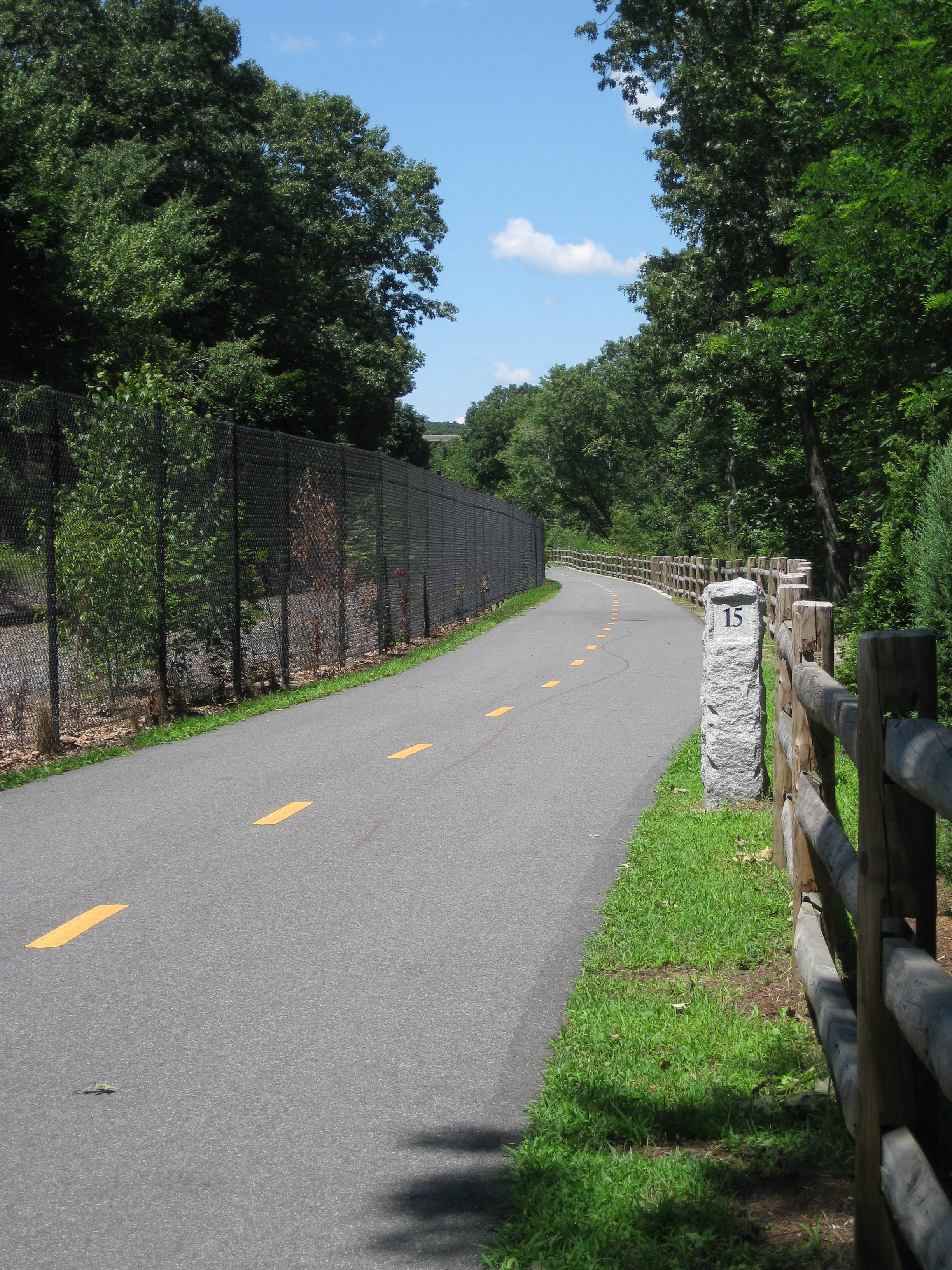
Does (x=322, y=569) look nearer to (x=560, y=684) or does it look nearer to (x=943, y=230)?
(x=560, y=684)

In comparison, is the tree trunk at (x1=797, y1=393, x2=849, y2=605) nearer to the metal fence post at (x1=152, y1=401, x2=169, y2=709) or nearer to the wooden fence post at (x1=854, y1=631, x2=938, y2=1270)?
the metal fence post at (x1=152, y1=401, x2=169, y2=709)

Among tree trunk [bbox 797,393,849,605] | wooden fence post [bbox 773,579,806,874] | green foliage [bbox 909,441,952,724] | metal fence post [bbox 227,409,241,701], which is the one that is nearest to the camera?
wooden fence post [bbox 773,579,806,874]

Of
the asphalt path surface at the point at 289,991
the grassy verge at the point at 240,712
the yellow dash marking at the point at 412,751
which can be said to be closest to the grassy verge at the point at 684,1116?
the asphalt path surface at the point at 289,991

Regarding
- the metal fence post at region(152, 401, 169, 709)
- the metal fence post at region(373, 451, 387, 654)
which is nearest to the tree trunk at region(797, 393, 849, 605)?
the metal fence post at region(373, 451, 387, 654)

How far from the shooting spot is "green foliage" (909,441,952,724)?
6320mm

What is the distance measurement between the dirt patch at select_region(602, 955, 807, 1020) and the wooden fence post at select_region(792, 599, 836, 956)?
0.75 ft

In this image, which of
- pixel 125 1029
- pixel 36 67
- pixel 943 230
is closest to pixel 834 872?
pixel 125 1029

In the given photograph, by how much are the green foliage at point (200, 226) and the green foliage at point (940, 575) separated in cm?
2179

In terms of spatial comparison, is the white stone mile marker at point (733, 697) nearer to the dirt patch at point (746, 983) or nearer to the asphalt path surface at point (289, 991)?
the asphalt path surface at point (289, 991)

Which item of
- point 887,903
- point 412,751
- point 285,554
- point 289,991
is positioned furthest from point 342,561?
point 887,903

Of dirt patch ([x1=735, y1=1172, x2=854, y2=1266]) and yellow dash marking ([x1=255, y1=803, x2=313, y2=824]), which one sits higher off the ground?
dirt patch ([x1=735, y1=1172, x2=854, y2=1266])

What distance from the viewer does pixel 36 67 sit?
1293 inches

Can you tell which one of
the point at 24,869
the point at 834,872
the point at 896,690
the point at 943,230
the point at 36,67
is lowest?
the point at 24,869

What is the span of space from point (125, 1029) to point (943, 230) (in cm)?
1575
